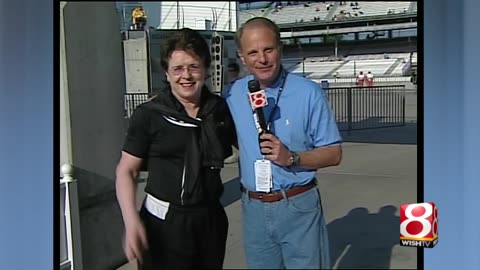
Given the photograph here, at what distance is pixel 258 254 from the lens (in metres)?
2.06

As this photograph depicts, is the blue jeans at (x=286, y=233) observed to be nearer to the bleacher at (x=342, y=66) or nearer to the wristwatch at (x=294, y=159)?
the wristwatch at (x=294, y=159)

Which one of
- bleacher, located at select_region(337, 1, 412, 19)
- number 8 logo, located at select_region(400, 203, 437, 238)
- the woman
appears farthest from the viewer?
bleacher, located at select_region(337, 1, 412, 19)

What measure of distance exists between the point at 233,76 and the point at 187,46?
0.63 ft

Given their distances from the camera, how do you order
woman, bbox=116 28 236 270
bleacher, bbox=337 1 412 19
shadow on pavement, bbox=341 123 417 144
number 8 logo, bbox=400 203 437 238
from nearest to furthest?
number 8 logo, bbox=400 203 437 238 < shadow on pavement, bbox=341 123 417 144 < woman, bbox=116 28 236 270 < bleacher, bbox=337 1 412 19

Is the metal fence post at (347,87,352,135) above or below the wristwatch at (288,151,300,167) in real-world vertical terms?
above

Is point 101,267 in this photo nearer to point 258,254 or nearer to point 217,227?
point 217,227

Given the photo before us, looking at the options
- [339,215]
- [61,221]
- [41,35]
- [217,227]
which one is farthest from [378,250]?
[41,35]

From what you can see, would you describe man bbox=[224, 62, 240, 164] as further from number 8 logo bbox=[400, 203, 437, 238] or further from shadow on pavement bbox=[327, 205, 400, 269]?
number 8 logo bbox=[400, 203, 437, 238]

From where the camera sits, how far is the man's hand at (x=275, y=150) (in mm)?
1778

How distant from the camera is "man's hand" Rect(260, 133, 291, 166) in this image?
1.78 m

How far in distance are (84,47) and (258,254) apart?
1.02 meters

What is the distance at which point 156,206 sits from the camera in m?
1.90

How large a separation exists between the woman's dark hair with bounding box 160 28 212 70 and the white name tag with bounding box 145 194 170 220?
474mm

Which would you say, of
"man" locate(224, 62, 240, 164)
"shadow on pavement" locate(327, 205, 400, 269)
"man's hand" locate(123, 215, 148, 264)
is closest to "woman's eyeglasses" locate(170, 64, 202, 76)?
"man" locate(224, 62, 240, 164)
